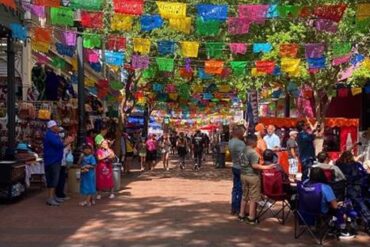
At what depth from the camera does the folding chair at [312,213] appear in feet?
29.8

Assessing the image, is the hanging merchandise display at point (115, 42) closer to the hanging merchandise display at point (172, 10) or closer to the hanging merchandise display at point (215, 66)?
the hanging merchandise display at point (215, 66)

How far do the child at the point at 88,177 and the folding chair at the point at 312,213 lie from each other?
496 centimetres

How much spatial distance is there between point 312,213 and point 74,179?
7387 mm

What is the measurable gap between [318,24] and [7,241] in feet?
32.7

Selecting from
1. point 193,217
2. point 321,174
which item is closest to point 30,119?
point 193,217

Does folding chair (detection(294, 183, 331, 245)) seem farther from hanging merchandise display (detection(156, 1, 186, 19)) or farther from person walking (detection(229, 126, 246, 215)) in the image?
hanging merchandise display (detection(156, 1, 186, 19))

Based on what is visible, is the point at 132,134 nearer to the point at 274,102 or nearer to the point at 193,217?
the point at 274,102

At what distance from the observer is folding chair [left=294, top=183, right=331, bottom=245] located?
29.8 feet

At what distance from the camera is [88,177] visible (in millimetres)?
13211

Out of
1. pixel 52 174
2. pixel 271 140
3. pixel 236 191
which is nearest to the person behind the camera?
pixel 236 191

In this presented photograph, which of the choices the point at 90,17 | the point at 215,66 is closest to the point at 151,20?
the point at 90,17

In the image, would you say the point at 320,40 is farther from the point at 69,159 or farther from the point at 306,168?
the point at 306,168

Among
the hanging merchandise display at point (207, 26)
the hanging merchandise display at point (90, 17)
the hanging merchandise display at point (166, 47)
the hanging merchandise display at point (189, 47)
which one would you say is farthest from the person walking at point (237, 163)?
the hanging merchandise display at point (166, 47)

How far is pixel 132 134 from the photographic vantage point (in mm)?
38500
